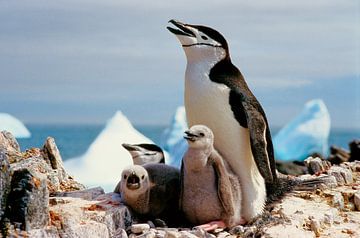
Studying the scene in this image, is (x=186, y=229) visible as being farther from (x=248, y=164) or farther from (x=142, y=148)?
(x=142, y=148)

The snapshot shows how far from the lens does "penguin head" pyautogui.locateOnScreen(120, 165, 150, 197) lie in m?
6.72

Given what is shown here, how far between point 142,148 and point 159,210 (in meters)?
1.96

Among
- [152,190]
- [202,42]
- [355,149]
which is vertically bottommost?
[152,190]

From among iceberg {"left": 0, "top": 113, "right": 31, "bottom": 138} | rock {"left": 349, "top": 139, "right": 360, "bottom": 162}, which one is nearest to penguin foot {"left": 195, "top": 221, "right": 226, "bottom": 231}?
rock {"left": 349, "top": 139, "right": 360, "bottom": 162}

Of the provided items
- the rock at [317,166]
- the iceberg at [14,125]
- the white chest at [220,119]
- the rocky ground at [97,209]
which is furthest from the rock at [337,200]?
the iceberg at [14,125]

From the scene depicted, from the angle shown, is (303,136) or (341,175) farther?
(303,136)

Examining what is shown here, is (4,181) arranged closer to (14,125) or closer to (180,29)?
(180,29)

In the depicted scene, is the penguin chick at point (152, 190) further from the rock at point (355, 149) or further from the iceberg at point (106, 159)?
the iceberg at point (106, 159)

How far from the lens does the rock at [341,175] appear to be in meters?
8.99

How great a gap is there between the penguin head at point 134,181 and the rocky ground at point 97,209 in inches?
6.9

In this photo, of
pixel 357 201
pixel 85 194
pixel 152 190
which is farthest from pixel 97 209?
pixel 357 201

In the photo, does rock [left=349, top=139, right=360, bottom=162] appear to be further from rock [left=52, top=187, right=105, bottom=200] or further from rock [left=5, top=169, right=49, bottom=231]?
rock [left=5, top=169, right=49, bottom=231]

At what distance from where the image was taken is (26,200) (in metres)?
5.59

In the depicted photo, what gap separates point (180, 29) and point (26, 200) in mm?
2756
